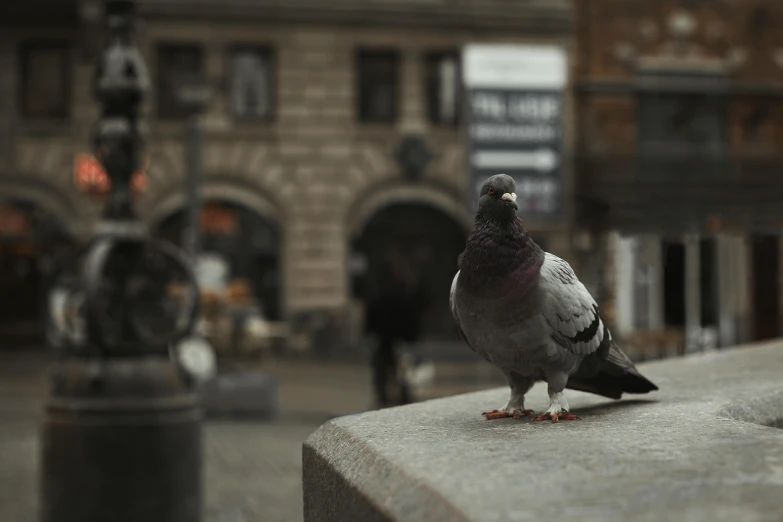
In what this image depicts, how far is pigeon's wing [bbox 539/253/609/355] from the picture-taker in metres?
2.47

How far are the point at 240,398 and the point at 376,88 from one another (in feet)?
43.8

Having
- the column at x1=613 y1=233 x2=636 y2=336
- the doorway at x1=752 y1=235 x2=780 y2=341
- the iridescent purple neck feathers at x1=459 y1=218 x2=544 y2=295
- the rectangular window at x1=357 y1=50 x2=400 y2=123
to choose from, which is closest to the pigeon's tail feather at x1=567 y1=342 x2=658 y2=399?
the iridescent purple neck feathers at x1=459 y1=218 x2=544 y2=295

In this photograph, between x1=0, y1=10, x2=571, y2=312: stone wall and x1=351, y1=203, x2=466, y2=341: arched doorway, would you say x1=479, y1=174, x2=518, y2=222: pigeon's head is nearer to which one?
x1=0, y1=10, x2=571, y2=312: stone wall

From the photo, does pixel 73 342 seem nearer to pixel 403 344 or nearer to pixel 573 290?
pixel 573 290

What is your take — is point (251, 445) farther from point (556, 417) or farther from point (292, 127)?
point (292, 127)

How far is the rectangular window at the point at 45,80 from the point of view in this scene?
25344 mm

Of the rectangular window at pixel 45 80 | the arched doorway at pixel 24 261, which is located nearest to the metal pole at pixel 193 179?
the arched doorway at pixel 24 261

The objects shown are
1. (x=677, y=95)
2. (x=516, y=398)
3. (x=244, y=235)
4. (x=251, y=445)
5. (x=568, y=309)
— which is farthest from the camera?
(x=677, y=95)

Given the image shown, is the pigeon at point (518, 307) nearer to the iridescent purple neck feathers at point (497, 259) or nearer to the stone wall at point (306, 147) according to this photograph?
the iridescent purple neck feathers at point (497, 259)

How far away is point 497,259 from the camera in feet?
7.83

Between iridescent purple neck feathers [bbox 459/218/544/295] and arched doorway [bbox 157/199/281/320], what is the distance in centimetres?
2310

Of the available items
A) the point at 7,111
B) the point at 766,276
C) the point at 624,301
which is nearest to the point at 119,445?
the point at 766,276

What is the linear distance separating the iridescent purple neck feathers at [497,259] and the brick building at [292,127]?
22743 mm

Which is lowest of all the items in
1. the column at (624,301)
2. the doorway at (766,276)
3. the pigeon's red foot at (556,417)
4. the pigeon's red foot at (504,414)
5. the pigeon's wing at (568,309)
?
the column at (624,301)
